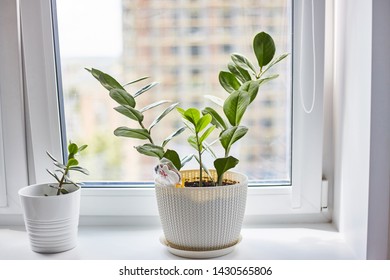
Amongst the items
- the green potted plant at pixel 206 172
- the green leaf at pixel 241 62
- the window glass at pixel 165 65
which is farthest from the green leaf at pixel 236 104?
the window glass at pixel 165 65

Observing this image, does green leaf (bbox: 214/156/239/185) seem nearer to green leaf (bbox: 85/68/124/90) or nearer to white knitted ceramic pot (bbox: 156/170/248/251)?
white knitted ceramic pot (bbox: 156/170/248/251)

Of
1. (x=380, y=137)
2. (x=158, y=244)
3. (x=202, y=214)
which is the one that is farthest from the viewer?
(x=158, y=244)

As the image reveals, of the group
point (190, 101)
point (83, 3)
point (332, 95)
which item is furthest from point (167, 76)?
point (332, 95)

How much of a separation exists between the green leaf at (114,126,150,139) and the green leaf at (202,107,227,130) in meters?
0.13

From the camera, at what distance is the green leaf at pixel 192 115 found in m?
1.04

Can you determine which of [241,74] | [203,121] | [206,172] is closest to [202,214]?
[206,172]

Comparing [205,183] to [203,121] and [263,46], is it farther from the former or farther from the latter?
[263,46]

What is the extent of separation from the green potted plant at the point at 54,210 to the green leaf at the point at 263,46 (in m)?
0.42

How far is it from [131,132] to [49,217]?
254mm

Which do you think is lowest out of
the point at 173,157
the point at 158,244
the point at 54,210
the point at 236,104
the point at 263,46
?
the point at 158,244

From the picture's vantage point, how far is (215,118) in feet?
3.50

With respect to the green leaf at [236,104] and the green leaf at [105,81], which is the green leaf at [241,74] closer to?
the green leaf at [236,104]

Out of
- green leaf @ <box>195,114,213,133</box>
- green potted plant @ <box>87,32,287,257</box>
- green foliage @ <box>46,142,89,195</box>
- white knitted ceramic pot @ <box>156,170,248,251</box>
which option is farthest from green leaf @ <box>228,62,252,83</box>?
green foliage @ <box>46,142,89,195</box>
